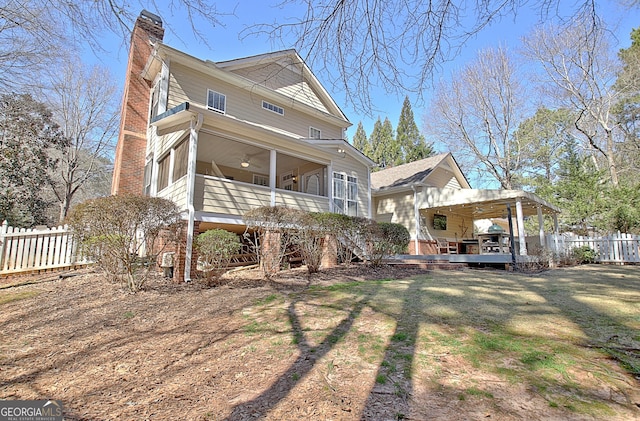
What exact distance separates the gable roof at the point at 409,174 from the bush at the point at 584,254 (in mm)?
6873

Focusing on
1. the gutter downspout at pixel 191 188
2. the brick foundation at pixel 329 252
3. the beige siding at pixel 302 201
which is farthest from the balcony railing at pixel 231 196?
the brick foundation at pixel 329 252

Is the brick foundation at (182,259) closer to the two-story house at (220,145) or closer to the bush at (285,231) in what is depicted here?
the two-story house at (220,145)

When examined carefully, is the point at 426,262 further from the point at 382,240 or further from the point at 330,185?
the point at 330,185

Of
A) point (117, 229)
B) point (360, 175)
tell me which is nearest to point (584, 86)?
point (360, 175)

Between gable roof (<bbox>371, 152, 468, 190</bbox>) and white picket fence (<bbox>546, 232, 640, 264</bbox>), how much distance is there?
6.24 metres

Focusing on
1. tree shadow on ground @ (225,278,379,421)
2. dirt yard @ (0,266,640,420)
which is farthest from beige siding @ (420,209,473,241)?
tree shadow on ground @ (225,278,379,421)

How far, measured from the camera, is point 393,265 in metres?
10.3

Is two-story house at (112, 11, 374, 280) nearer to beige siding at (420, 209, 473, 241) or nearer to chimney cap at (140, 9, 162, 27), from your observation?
chimney cap at (140, 9, 162, 27)

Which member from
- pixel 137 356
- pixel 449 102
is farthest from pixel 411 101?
pixel 449 102

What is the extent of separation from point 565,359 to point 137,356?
4.11 m

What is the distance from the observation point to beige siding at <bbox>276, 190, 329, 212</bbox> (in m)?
9.92

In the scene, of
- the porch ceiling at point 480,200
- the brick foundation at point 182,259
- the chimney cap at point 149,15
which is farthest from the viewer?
the porch ceiling at point 480,200

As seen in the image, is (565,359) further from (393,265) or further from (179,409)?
(393,265)

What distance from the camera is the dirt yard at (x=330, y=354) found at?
7.14ft
